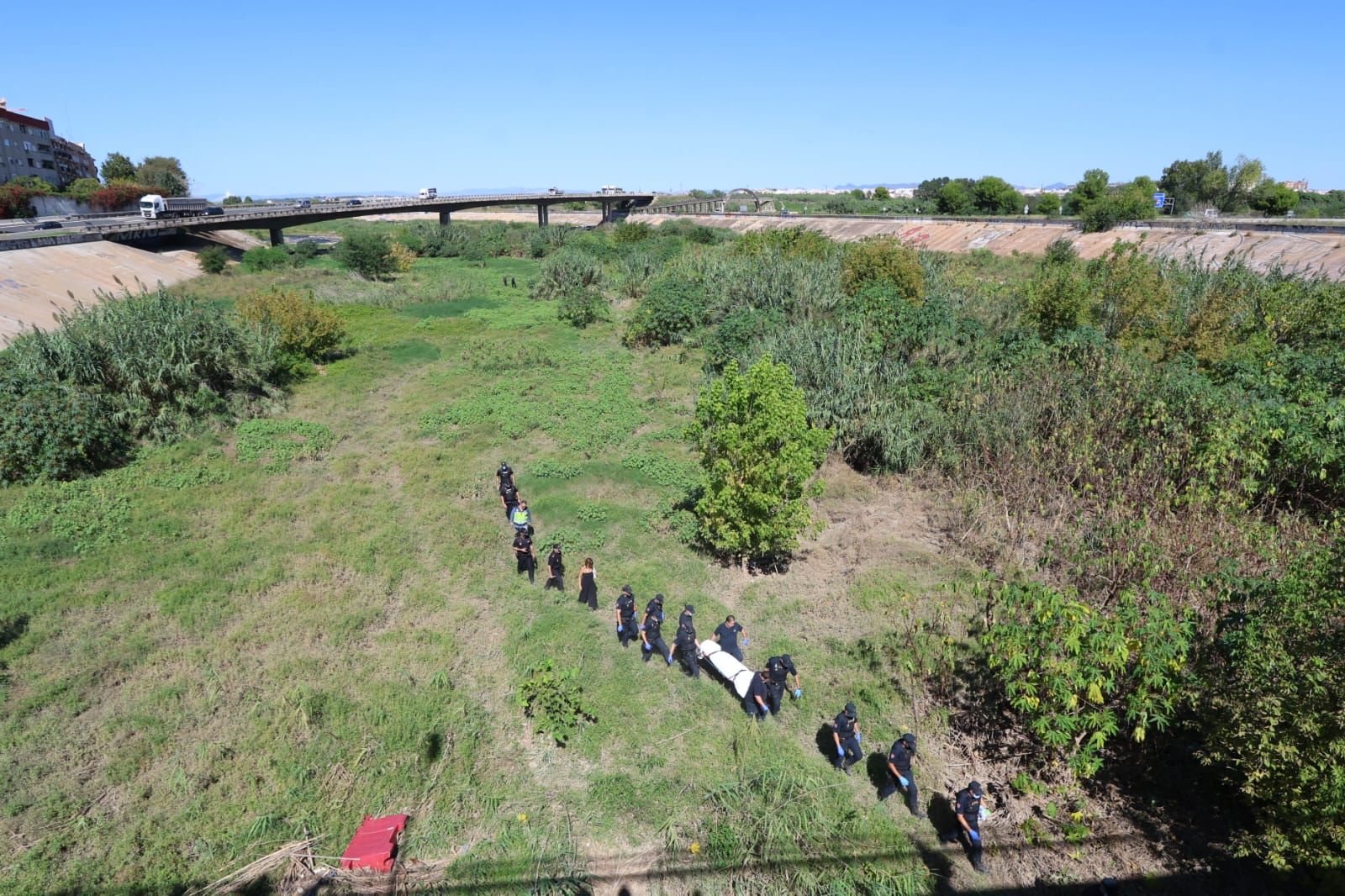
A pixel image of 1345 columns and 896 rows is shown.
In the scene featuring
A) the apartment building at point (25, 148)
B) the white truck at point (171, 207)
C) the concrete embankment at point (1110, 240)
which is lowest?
the concrete embankment at point (1110, 240)

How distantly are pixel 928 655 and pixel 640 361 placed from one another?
61.6ft

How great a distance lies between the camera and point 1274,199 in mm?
58625

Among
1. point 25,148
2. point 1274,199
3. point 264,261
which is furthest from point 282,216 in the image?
point 1274,199

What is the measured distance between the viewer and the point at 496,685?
1014cm

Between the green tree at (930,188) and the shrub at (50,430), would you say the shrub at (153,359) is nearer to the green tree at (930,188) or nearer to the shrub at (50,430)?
the shrub at (50,430)

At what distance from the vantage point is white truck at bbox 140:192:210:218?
2040 inches

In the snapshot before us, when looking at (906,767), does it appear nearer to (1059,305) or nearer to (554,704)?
(554,704)

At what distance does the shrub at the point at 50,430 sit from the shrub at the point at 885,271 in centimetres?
2511

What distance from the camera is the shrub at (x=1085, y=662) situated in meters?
7.26

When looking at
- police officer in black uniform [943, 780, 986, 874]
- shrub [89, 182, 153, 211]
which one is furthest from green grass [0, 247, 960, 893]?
shrub [89, 182, 153, 211]

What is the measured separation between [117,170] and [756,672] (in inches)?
4260

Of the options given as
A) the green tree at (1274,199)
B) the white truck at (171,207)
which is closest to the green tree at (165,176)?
the white truck at (171,207)

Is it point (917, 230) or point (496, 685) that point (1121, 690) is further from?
point (917, 230)

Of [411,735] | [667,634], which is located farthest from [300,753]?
[667,634]
